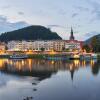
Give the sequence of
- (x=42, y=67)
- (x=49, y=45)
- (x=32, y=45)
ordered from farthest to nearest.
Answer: (x=32, y=45) → (x=49, y=45) → (x=42, y=67)

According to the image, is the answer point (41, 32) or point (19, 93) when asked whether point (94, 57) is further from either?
point (41, 32)

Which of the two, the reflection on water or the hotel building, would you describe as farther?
the hotel building

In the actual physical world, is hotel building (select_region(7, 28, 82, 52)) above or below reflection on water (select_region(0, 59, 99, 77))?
above

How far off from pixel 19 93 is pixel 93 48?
88064 mm

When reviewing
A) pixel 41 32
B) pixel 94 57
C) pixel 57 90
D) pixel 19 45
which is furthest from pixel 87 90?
pixel 41 32

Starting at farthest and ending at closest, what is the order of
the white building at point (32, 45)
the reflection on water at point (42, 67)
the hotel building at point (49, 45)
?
the white building at point (32, 45) → the hotel building at point (49, 45) → the reflection on water at point (42, 67)

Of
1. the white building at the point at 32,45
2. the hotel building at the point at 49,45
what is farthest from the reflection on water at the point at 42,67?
the white building at the point at 32,45

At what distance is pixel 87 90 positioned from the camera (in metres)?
23.6

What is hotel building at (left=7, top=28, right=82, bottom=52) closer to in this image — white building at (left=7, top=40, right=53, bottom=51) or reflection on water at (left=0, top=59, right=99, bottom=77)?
white building at (left=7, top=40, right=53, bottom=51)

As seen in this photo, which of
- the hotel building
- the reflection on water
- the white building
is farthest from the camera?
the white building

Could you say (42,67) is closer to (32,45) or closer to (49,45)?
(49,45)

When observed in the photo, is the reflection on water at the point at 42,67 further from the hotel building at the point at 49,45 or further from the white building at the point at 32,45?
the white building at the point at 32,45

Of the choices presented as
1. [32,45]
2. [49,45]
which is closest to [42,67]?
[49,45]

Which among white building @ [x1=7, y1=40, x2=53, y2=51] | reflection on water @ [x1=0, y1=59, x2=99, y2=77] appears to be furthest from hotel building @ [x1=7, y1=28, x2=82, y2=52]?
reflection on water @ [x1=0, y1=59, x2=99, y2=77]
